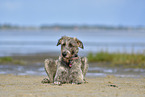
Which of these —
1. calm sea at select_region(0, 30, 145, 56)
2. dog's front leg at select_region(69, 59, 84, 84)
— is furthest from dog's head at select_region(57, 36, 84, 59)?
calm sea at select_region(0, 30, 145, 56)

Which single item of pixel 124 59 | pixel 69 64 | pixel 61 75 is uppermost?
pixel 124 59

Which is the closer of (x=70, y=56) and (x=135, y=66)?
(x=70, y=56)

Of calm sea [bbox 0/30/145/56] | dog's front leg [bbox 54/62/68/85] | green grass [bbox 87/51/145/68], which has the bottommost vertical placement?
dog's front leg [bbox 54/62/68/85]

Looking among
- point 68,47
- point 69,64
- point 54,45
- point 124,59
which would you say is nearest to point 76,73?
point 69,64

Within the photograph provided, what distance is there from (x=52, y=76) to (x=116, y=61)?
479 inches

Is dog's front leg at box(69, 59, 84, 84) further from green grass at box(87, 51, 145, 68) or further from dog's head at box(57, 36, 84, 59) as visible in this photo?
green grass at box(87, 51, 145, 68)

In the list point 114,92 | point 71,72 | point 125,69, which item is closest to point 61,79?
point 71,72

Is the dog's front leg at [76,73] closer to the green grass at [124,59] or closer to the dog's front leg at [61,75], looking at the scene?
the dog's front leg at [61,75]

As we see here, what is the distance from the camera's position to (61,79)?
9.74 metres

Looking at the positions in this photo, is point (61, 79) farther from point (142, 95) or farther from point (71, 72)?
point (142, 95)

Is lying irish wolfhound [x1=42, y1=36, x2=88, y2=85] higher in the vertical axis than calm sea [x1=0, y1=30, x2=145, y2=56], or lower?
lower

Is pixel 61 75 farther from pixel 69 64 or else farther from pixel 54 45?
pixel 54 45

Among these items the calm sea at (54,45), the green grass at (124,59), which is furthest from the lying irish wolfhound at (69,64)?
the calm sea at (54,45)

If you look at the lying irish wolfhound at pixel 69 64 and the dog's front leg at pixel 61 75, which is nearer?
the lying irish wolfhound at pixel 69 64
